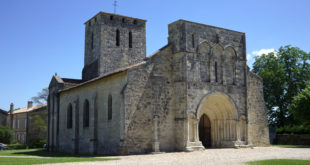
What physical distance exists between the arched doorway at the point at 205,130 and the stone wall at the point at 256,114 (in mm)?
3720

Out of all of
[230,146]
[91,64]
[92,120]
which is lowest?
[230,146]

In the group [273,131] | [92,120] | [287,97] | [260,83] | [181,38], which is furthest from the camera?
[287,97]

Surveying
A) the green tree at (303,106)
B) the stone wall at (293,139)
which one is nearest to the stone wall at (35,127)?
the stone wall at (293,139)

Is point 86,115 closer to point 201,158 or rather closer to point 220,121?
point 220,121

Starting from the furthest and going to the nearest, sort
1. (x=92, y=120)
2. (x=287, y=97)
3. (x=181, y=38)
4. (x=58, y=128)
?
(x=287, y=97) → (x=58, y=128) → (x=92, y=120) → (x=181, y=38)

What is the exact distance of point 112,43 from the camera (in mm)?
31984

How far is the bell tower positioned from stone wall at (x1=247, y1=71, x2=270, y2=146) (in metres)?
11.3

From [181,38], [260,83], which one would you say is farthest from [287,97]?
[181,38]

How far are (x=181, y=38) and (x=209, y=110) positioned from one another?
20.8ft

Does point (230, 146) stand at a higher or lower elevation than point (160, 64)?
lower

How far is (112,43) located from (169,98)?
10.9m

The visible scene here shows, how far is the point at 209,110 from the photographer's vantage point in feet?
85.9

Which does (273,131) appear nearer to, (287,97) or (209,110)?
(287,97)

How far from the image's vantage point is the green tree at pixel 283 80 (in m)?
40.0
